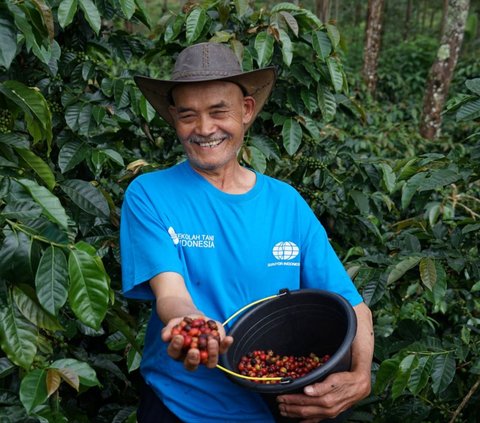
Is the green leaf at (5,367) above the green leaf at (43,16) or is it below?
below

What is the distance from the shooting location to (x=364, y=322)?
1.76m

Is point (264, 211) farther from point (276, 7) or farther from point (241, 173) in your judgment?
point (276, 7)

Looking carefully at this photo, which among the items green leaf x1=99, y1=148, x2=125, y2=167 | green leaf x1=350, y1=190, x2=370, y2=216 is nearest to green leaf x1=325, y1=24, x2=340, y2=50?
green leaf x1=350, y1=190, x2=370, y2=216

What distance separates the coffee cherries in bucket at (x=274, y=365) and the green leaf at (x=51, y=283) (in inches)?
18.6

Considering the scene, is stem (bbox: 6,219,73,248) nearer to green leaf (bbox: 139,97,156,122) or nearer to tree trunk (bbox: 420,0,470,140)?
green leaf (bbox: 139,97,156,122)

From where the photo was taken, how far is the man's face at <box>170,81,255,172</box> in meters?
1.66

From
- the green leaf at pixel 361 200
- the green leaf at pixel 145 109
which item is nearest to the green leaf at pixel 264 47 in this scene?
the green leaf at pixel 145 109

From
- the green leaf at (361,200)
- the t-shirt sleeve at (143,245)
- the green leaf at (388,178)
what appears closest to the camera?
the t-shirt sleeve at (143,245)

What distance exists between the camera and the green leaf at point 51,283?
1.42 meters

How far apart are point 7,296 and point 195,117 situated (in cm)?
63

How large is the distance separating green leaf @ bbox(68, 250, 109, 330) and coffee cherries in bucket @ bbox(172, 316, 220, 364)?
240mm

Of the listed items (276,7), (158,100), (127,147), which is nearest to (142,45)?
(127,147)

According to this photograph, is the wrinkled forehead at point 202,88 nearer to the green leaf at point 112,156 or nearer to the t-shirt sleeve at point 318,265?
the t-shirt sleeve at point 318,265

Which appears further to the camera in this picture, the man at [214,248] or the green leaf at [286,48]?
the green leaf at [286,48]
